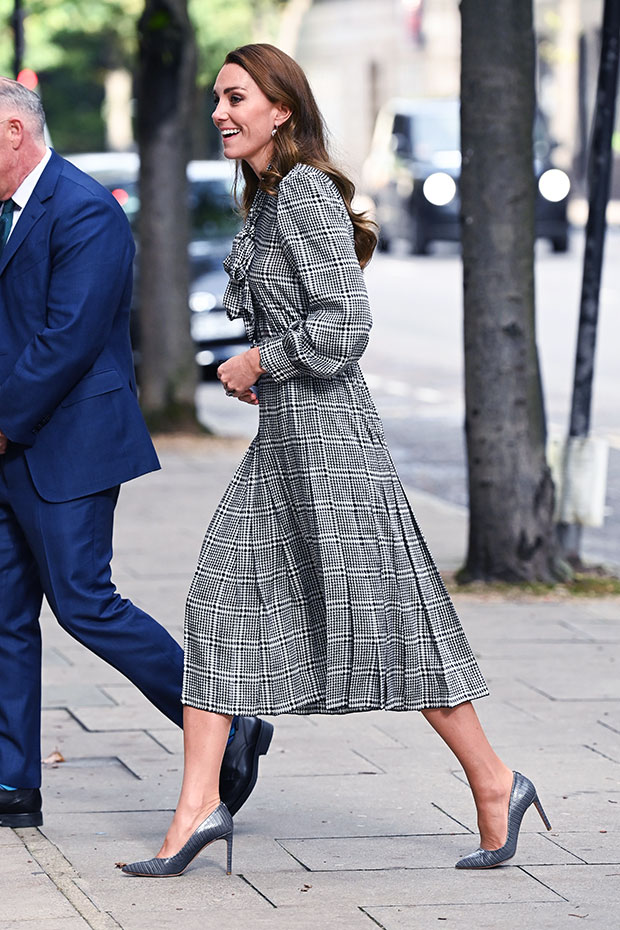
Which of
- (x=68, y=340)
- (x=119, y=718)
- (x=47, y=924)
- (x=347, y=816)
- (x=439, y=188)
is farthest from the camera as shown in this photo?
(x=439, y=188)

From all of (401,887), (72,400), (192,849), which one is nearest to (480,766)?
(401,887)

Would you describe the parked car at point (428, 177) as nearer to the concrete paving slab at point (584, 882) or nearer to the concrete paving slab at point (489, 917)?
the concrete paving slab at point (584, 882)

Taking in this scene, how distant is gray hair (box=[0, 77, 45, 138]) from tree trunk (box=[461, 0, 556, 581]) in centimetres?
328

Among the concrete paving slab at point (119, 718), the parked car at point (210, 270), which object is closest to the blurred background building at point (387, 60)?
the parked car at point (210, 270)

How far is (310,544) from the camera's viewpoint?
392 cm

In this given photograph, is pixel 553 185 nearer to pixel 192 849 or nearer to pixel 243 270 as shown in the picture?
pixel 243 270

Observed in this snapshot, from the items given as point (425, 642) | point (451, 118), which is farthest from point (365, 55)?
point (425, 642)

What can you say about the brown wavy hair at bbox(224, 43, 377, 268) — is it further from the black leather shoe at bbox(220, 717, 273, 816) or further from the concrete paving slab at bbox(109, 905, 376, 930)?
the concrete paving slab at bbox(109, 905, 376, 930)

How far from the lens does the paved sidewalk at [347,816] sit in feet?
12.3

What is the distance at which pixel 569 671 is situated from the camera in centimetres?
600

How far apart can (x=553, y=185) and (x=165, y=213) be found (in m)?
16.5

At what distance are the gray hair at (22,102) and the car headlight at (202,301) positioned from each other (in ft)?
36.2

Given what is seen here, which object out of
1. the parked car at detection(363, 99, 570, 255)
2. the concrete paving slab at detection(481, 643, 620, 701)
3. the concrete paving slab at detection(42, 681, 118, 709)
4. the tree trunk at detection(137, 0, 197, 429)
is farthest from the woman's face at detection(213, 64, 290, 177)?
the parked car at detection(363, 99, 570, 255)

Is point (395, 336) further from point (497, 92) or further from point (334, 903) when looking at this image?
point (334, 903)
